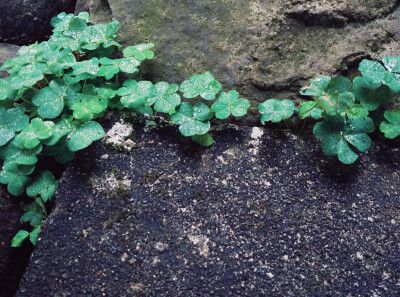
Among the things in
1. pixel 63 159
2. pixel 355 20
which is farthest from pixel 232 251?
pixel 355 20

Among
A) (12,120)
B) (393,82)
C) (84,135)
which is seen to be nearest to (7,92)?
(12,120)

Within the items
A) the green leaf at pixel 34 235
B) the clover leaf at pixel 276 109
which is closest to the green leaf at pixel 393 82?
the clover leaf at pixel 276 109

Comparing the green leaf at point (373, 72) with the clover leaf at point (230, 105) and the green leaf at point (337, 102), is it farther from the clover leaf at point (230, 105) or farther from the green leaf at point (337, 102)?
the clover leaf at point (230, 105)

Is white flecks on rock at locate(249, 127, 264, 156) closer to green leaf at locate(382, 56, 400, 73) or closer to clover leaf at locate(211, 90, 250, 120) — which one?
clover leaf at locate(211, 90, 250, 120)

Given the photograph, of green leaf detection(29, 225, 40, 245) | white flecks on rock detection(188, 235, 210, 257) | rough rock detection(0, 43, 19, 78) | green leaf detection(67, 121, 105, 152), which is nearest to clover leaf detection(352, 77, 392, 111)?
white flecks on rock detection(188, 235, 210, 257)

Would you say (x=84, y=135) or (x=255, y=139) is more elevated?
(x=84, y=135)

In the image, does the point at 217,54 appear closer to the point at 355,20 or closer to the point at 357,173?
the point at 355,20

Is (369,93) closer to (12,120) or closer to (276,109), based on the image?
(276,109)
